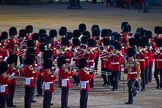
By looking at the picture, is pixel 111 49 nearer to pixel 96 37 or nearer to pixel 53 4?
pixel 96 37

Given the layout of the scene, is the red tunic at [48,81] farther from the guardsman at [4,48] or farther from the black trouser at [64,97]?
the guardsman at [4,48]

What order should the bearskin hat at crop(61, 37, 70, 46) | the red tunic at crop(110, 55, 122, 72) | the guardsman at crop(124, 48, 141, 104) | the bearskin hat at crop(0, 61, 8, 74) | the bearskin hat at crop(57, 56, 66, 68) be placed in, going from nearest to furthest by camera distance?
the bearskin hat at crop(0, 61, 8, 74)
the bearskin hat at crop(57, 56, 66, 68)
the guardsman at crop(124, 48, 141, 104)
the red tunic at crop(110, 55, 122, 72)
the bearskin hat at crop(61, 37, 70, 46)

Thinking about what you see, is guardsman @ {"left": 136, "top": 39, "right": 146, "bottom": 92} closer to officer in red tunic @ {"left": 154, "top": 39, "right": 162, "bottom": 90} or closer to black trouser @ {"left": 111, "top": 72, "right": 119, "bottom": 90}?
officer in red tunic @ {"left": 154, "top": 39, "right": 162, "bottom": 90}

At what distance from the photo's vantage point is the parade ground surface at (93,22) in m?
18.9

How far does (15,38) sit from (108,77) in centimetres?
388

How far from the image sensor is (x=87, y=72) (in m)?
17.3

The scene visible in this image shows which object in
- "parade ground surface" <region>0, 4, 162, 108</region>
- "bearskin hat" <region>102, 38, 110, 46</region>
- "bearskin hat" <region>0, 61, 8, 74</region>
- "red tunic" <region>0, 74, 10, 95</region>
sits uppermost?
"bearskin hat" <region>102, 38, 110, 46</region>

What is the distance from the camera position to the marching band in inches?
681

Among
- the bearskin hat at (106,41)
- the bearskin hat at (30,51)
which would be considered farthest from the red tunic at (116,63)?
the bearskin hat at (30,51)

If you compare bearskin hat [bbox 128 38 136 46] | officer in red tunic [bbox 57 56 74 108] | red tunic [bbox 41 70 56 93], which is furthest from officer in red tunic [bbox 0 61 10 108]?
bearskin hat [bbox 128 38 136 46]

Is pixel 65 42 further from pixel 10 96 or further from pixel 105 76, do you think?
pixel 10 96

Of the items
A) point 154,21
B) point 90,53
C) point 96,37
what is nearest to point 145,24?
point 154,21

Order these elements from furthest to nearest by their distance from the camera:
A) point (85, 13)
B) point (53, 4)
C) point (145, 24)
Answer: point (53, 4) < point (85, 13) < point (145, 24)

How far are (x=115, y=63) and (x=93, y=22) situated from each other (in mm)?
22488
